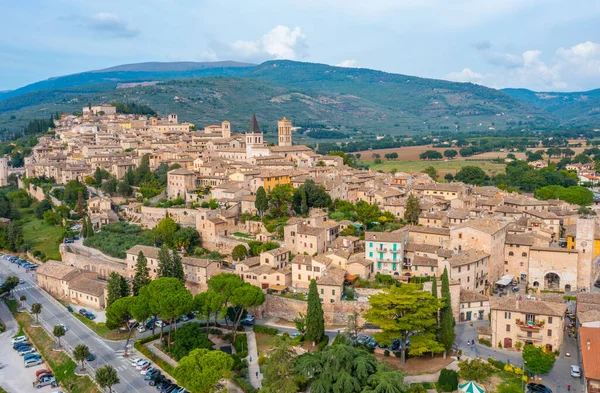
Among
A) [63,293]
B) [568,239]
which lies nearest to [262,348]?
[63,293]

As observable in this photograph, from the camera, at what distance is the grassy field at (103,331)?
122 feet

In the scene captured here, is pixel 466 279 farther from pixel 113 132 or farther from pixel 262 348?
pixel 113 132

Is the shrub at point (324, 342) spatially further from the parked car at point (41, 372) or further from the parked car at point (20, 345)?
the parked car at point (20, 345)

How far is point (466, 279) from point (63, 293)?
33.4 meters

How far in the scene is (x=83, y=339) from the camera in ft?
122

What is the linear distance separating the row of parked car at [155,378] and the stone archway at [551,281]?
2712 centimetres

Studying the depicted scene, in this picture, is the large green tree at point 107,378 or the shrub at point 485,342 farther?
the shrub at point 485,342

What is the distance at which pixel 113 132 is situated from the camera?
92438 mm

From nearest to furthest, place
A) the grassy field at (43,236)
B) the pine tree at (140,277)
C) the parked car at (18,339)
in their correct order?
the parked car at (18,339) → the pine tree at (140,277) → the grassy field at (43,236)

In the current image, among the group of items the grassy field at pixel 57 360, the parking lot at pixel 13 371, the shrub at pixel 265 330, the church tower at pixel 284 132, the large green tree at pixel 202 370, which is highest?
the church tower at pixel 284 132

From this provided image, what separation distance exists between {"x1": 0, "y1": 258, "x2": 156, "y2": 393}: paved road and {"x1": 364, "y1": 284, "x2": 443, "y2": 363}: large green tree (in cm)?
1355

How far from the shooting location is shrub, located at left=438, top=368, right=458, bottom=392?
27438 mm

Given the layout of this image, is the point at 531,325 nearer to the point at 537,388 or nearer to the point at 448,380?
the point at 537,388

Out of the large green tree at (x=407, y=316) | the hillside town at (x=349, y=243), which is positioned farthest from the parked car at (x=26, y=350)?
the large green tree at (x=407, y=316)
